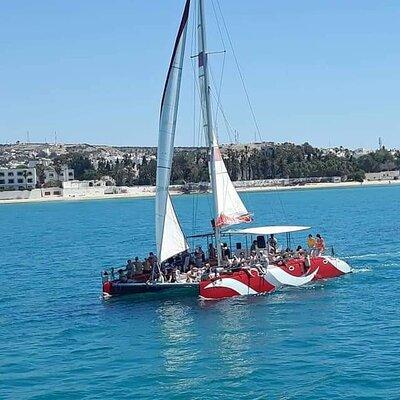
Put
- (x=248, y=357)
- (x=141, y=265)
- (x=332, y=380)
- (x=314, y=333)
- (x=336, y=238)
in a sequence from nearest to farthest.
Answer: (x=332, y=380)
(x=248, y=357)
(x=314, y=333)
(x=141, y=265)
(x=336, y=238)

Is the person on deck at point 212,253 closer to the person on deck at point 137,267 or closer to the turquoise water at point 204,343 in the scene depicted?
the person on deck at point 137,267

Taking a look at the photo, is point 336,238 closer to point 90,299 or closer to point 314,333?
point 90,299

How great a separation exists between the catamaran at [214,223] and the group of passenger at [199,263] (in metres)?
0.10

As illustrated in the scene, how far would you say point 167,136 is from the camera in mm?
39750

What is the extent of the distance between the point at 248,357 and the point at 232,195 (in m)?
15.1

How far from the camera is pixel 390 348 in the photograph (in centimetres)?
2866

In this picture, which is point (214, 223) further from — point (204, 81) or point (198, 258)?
point (204, 81)

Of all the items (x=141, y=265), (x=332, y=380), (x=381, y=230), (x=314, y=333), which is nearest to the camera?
(x=332, y=380)

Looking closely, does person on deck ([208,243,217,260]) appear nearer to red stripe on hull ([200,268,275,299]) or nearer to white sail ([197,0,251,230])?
white sail ([197,0,251,230])

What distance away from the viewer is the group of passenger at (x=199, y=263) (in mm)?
40000

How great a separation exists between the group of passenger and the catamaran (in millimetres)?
97

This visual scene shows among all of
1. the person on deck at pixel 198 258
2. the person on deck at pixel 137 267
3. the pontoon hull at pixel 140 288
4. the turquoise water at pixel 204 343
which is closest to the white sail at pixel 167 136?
the pontoon hull at pixel 140 288

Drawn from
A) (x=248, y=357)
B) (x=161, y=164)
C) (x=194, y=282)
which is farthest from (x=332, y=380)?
(x=161, y=164)

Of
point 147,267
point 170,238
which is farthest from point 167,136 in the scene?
point 147,267
